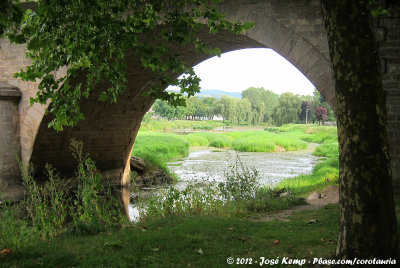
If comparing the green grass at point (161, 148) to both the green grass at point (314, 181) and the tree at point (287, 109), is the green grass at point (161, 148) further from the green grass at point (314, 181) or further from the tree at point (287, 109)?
the tree at point (287, 109)

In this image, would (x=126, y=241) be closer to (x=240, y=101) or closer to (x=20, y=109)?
(x=20, y=109)

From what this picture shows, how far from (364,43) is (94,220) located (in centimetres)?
375

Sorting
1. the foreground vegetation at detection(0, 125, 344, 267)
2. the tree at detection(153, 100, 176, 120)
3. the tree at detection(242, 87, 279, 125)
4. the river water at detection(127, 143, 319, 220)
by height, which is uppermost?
the tree at detection(242, 87, 279, 125)

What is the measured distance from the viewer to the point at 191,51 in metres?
10.7

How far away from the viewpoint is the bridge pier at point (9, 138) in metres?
10.3

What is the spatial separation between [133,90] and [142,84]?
0.33 m

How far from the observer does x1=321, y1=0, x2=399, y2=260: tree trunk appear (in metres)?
2.73

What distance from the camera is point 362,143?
274cm

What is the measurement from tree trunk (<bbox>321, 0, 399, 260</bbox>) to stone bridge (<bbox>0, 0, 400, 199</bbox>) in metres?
3.49

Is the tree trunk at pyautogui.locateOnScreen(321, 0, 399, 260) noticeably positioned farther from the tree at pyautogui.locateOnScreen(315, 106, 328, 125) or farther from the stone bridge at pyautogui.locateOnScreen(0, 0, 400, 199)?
the tree at pyautogui.locateOnScreen(315, 106, 328, 125)

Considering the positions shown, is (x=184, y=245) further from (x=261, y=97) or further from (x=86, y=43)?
(x=261, y=97)

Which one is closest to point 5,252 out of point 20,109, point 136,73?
point 20,109

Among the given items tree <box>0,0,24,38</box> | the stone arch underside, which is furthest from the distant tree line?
tree <box>0,0,24,38</box>

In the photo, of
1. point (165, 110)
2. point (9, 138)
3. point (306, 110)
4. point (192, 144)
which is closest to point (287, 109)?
point (306, 110)
